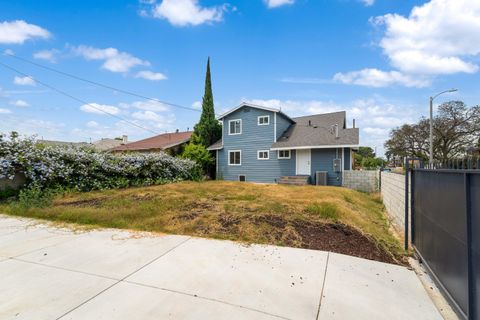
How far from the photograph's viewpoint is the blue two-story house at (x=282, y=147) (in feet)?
45.2

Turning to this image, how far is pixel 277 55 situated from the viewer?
526 inches

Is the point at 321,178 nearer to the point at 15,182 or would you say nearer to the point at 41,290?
the point at 41,290

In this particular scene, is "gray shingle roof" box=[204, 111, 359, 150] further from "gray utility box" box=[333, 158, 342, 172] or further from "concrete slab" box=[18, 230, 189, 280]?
"concrete slab" box=[18, 230, 189, 280]

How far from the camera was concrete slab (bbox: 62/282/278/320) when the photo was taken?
210 cm

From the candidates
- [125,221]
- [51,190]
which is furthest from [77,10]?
[125,221]

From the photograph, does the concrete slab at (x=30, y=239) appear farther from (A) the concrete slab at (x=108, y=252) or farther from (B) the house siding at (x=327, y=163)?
(B) the house siding at (x=327, y=163)

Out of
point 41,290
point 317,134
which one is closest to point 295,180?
point 317,134

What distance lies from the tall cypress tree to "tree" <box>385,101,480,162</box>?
60.8ft

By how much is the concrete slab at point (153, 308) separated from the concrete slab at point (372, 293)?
2.48ft

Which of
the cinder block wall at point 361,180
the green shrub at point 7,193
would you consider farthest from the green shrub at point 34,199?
the cinder block wall at point 361,180

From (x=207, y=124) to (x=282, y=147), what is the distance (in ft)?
21.5

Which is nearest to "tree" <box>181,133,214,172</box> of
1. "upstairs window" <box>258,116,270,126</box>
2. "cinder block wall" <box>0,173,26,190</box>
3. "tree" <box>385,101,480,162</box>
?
"upstairs window" <box>258,116,270,126</box>

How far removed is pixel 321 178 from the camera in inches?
544

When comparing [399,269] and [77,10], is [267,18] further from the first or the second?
→ [399,269]
